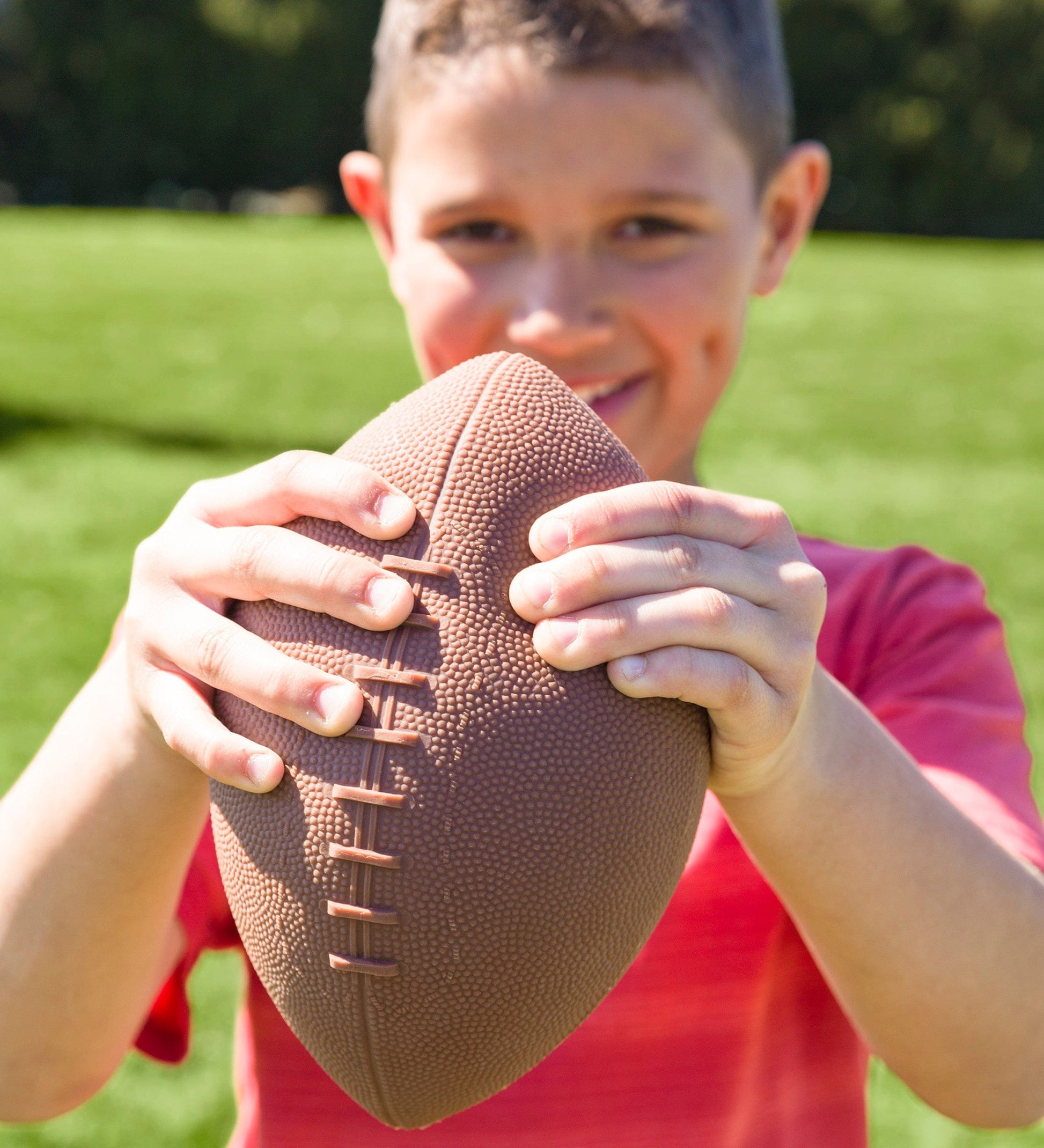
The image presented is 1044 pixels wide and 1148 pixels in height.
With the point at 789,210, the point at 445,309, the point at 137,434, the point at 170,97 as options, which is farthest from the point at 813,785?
the point at 170,97

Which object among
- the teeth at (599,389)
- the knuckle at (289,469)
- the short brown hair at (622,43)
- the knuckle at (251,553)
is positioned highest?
the short brown hair at (622,43)

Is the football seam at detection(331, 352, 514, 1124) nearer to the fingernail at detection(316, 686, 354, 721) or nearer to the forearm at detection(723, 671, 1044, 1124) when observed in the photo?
the fingernail at detection(316, 686, 354, 721)

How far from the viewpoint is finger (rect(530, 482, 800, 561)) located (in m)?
0.91

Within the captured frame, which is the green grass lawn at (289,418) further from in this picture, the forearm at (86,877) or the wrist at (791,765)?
the wrist at (791,765)

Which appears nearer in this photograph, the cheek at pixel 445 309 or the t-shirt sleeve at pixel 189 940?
the t-shirt sleeve at pixel 189 940

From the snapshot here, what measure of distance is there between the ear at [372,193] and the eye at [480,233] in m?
0.21

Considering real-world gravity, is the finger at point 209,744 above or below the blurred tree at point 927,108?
below

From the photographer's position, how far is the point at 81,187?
2495 centimetres

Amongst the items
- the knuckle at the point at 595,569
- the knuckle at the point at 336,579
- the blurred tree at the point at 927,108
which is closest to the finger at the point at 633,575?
the knuckle at the point at 595,569

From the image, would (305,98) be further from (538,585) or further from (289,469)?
(538,585)

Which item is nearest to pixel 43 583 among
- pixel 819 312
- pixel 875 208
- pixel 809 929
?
pixel 809 929

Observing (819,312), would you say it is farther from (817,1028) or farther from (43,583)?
(817,1028)

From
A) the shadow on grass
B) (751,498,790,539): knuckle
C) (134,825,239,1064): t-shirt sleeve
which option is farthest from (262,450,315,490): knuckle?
the shadow on grass

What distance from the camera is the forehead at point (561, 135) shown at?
4.52 feet
